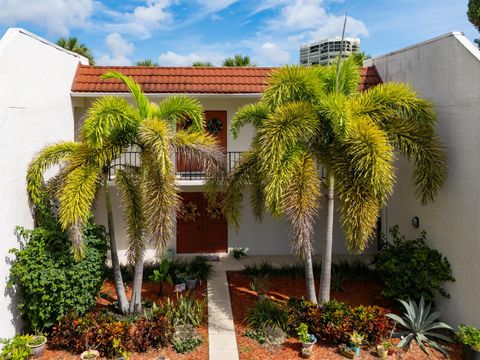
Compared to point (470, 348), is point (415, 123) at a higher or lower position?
higher

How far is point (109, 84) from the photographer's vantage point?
39.8ft

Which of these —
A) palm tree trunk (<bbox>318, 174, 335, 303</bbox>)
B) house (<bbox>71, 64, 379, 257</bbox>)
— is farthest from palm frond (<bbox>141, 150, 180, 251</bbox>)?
house (<bbox>71, 64, 379, 257</bbox>)

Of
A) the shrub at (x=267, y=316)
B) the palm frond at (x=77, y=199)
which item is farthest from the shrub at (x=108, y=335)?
the shrub at (x=267, y=316)

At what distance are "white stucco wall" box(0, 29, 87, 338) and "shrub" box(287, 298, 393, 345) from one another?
5.76 meters

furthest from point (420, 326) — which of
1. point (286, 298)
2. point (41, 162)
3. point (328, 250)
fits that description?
point (41, 162)

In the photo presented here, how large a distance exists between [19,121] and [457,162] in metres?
9.07

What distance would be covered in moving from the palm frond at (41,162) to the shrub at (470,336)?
8.45 meters

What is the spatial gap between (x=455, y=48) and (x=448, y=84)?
0.76m

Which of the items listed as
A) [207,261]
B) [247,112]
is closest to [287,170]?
[247,112]

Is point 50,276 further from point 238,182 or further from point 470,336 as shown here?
point 470,336

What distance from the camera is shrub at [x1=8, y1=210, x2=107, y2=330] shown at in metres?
7.55

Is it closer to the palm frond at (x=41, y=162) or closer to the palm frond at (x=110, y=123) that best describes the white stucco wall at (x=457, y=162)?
the palm frond at (x=110, y=123)

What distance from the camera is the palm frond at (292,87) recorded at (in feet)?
26.3

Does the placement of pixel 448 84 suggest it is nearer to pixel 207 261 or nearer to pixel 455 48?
pixel 455 48
